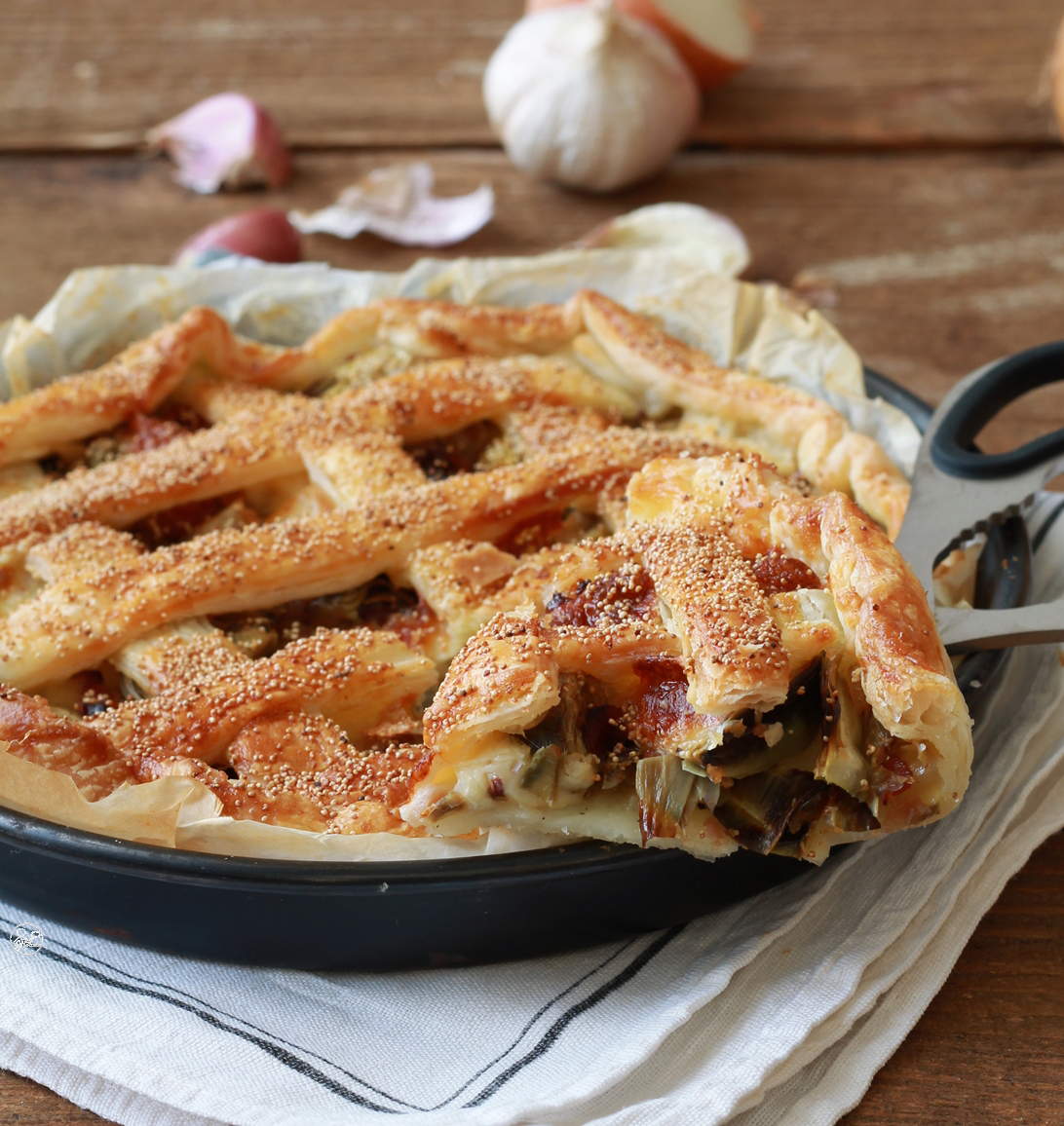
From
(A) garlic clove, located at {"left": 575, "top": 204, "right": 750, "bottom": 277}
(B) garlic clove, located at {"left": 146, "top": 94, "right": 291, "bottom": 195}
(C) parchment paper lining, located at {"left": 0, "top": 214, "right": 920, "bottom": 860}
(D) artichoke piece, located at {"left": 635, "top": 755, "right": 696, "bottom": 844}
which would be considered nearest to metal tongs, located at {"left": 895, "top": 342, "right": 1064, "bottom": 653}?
(C) parchment paper lining, located at {"left": 0, "top": 214, "right": 920, "bottom": 860}

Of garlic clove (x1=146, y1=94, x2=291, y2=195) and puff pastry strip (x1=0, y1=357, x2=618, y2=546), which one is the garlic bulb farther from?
puff pastry strip (x1=0, y1=357, x2=618, y2=546)

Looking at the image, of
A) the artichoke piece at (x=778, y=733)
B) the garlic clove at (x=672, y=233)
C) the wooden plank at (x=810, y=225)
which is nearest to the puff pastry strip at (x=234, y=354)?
the garlic clove at (x=672, y=233)

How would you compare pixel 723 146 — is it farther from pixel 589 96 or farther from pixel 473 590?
pixel 473 590

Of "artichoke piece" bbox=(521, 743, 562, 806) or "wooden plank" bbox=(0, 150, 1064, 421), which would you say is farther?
"wooden plank" bbox=(0, 150, 1064, 421)

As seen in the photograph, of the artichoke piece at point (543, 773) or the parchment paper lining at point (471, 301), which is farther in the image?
the parchment paper lining at point (471, 301)

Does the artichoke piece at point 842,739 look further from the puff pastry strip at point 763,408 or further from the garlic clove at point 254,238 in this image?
the garlic clove at point 254,238
